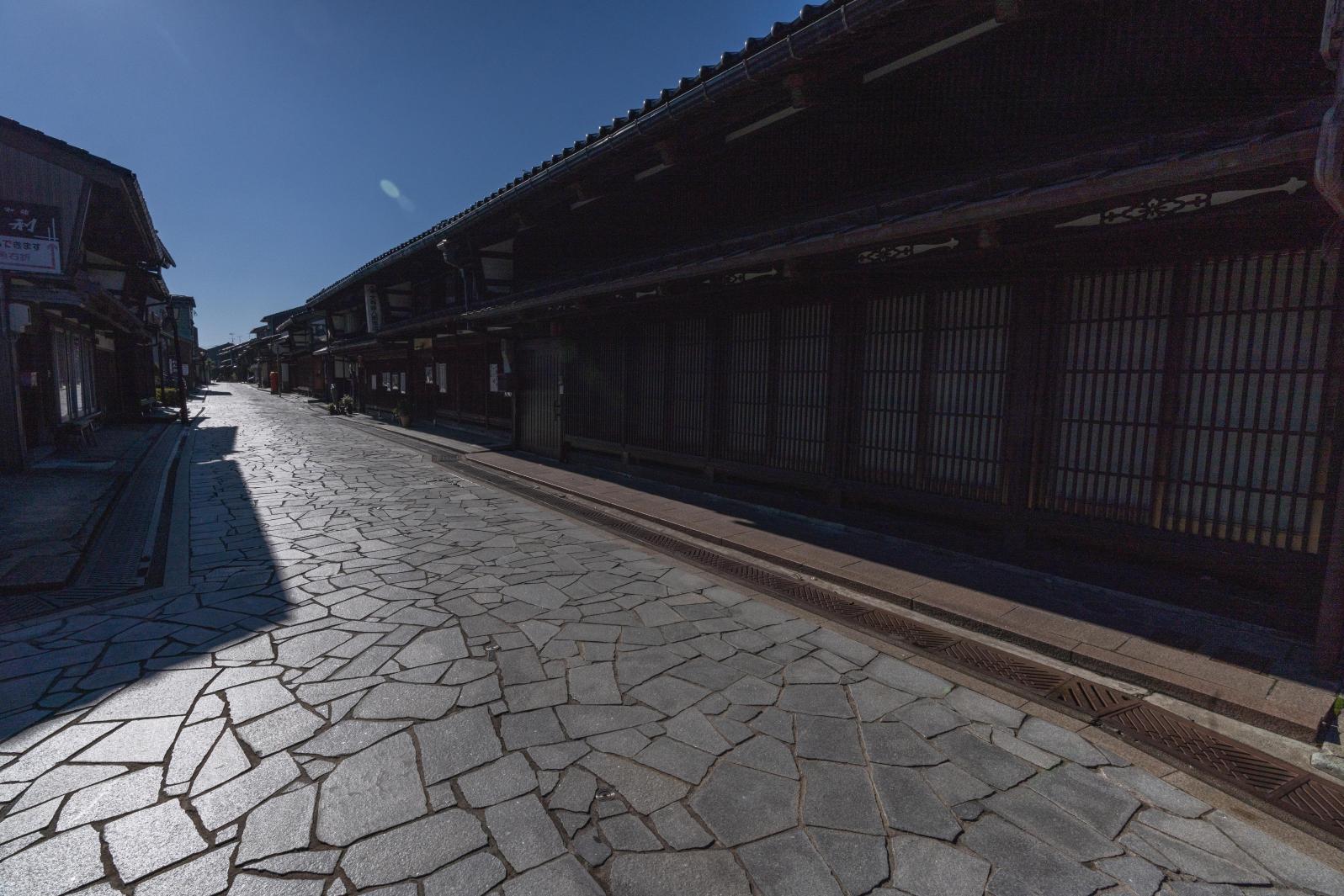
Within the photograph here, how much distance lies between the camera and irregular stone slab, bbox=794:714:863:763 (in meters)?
3.15

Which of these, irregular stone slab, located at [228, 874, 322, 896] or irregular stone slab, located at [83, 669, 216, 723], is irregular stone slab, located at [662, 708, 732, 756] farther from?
irregular stone slab, located at [83, 669, 216, 723]

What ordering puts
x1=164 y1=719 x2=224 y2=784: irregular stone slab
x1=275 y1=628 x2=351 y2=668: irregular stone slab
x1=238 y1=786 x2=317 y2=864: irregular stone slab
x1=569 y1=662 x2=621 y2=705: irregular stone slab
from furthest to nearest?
x1=275 y1=628 x2=351 y2=668: irregular stone slab < x1=569 y1=662 x2=621 y2=705: irregular stone slab < x1=164 y1=719 x2=224 y2=784: irregular stone slab < x1=238 y1=786 x2=317 y2=864: irregular stone slab

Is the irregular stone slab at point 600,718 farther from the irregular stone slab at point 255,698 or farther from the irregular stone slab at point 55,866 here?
the irregular stone slab at point 55,866

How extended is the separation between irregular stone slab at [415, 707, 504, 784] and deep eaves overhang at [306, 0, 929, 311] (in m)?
6.47

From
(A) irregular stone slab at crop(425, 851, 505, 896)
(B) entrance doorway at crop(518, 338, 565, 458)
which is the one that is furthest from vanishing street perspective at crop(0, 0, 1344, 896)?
(B) entrance doorway at crop(518, 338, 565, 458)

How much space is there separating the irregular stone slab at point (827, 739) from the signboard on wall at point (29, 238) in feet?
50.3

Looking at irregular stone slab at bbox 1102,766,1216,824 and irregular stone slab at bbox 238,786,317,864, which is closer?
irregular stone slab at bbox 238,786,317,864

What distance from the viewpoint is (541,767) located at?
9.83 feet

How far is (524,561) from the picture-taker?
21.1 ft

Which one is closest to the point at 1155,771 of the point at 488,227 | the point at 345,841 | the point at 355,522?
the point at 345,841

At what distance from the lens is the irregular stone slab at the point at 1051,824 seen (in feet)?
8.26

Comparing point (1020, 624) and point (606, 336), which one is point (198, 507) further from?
point (1020, 624)

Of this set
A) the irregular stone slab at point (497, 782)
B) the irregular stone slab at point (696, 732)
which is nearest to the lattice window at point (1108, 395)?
the irregular stone slab at point (696, 732)

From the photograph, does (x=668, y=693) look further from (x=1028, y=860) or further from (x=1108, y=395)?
(x=1108, y=395)
